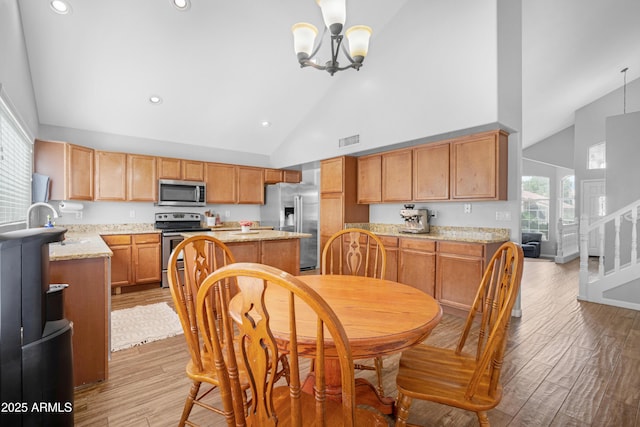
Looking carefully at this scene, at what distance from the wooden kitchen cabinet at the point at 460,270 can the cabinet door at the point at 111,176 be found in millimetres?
4718

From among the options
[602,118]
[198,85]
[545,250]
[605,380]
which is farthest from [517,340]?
[602,118]

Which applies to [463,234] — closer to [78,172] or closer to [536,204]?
[78,172]

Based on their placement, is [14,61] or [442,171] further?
[442,171]

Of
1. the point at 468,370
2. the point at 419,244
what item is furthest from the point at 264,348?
the point at 419,244

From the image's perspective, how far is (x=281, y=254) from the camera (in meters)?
3.85

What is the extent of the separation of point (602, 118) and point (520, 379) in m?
8.51

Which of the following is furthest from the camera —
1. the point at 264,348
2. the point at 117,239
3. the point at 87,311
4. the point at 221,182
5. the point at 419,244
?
the point at 221,182

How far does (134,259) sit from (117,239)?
37 cm

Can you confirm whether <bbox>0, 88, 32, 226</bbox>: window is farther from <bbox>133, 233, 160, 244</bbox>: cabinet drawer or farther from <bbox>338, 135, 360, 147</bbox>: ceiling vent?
<bbox>338, 135, 360, 147</bbox>: ceiling vent

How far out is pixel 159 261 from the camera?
182 inches

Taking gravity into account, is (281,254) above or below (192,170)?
below

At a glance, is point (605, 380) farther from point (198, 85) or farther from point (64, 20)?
point (64, 20)

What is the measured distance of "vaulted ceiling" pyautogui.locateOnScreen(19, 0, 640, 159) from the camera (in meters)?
3.30

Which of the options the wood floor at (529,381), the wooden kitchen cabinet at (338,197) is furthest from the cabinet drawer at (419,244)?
the wooden kitchen cabinet at (338,197)
